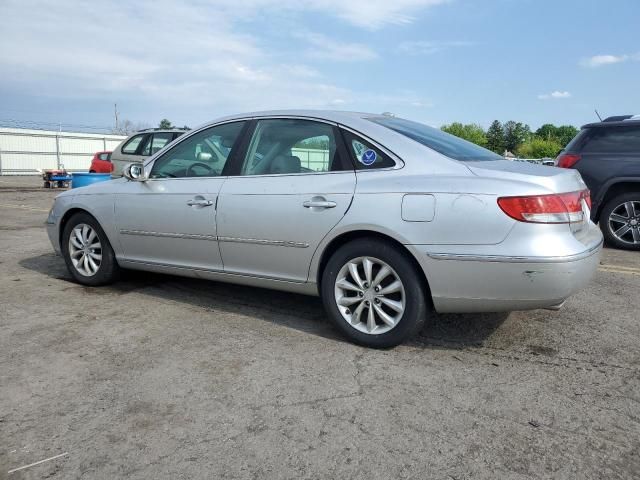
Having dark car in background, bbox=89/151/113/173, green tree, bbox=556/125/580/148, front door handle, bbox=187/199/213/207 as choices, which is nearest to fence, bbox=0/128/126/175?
dark car in background, bbox=89/151/113/173

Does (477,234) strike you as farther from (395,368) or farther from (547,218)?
(395,368)

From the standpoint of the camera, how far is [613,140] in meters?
7.14

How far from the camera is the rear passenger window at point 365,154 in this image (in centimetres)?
351

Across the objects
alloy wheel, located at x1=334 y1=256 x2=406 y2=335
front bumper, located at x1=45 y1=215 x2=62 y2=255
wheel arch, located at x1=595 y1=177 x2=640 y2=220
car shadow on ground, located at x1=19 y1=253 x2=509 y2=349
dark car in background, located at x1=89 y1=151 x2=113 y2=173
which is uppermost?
dark car in background, located at x1=89 y1=151 x2=113 y2=173

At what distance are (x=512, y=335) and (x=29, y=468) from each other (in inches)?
115

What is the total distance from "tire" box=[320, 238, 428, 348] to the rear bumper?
14 cm

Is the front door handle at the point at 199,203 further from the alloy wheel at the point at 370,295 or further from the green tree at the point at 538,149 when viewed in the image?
the green tree at the point at 538,149

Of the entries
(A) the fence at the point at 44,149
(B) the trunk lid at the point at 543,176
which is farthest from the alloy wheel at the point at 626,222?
(A) the fence at the point at 44,149

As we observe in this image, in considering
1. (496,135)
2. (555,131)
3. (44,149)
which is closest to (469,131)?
(496,135)

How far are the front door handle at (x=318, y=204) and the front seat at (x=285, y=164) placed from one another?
1.06 ft

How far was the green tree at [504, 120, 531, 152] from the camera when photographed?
127363 millimetres

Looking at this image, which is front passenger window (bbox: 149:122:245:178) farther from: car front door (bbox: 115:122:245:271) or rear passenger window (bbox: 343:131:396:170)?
rear passenger window (bbox: 343:131:396:170)

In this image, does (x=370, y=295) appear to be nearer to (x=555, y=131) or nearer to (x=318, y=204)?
(x=318, y=204)

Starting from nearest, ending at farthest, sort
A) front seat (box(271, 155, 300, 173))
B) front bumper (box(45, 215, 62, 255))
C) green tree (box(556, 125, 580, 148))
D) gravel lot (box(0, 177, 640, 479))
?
gravel lot (box(0, 177, 640, 479)) → front seat (box(271, 155, 300, 173)) → front bumper (box(45, 215, 62, 255)) → green tree (box(556, 125, 580, 148))
